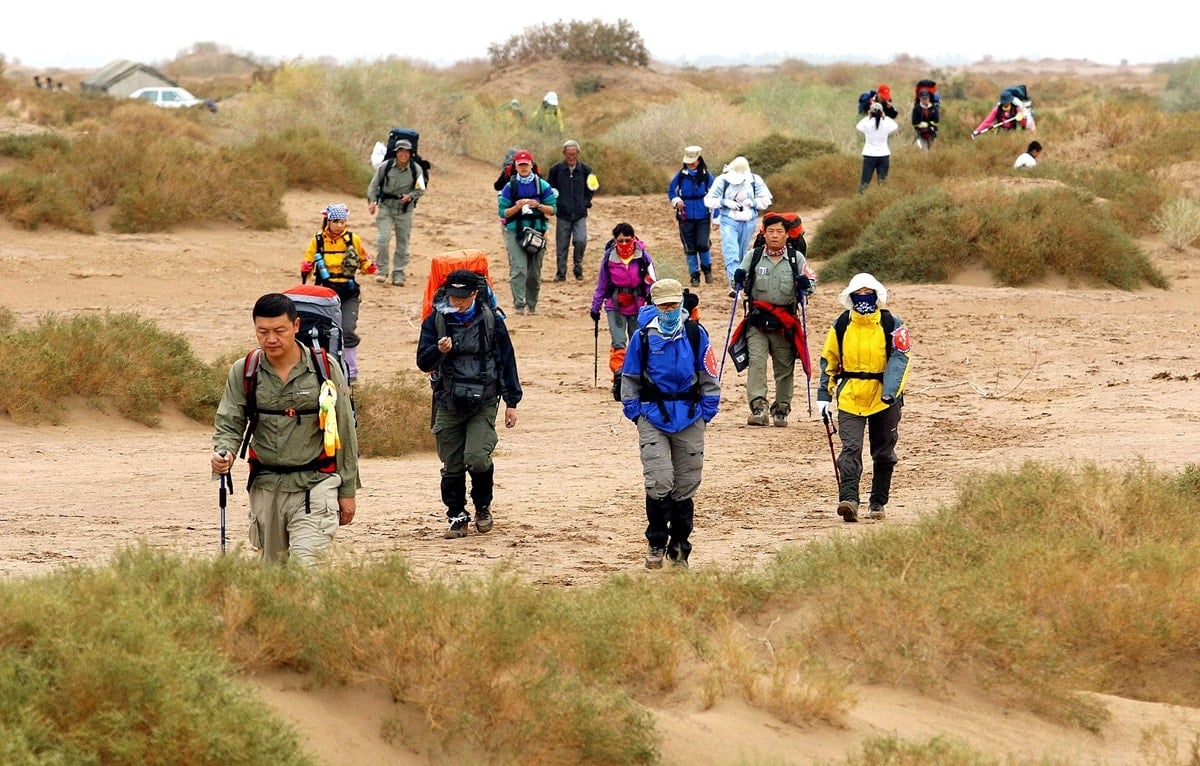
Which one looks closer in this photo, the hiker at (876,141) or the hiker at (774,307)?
the hiker at (774,307)

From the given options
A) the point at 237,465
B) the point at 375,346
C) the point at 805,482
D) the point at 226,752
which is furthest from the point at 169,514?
the point at 375,346

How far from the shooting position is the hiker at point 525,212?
19734 millimetres

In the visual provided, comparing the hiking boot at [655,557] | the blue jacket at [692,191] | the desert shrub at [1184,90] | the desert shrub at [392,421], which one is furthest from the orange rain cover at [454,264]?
the desert shrub at [1184,90]

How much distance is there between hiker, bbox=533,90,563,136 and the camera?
3997 centimetres

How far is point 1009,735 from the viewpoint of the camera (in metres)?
6.89

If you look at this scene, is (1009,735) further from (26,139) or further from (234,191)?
(26,139)

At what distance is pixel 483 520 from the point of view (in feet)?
35.0

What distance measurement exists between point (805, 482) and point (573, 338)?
24.7 ft

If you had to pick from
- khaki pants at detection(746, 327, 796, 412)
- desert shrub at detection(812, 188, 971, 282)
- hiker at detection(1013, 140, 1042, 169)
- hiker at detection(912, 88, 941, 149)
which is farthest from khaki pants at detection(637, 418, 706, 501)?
hiker at detection(912, 88, 941, 149)

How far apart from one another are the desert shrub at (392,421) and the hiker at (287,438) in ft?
20.2

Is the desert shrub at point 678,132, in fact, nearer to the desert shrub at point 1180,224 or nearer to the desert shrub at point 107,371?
the desert shrub at point 1180,224

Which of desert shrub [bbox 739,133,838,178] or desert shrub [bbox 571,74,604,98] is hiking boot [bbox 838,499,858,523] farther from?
desert shrub [bbox 571,74,604,98]

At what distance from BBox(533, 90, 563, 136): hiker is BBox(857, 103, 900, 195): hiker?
1390cm

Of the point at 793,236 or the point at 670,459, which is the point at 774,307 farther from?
the point at 670,459
